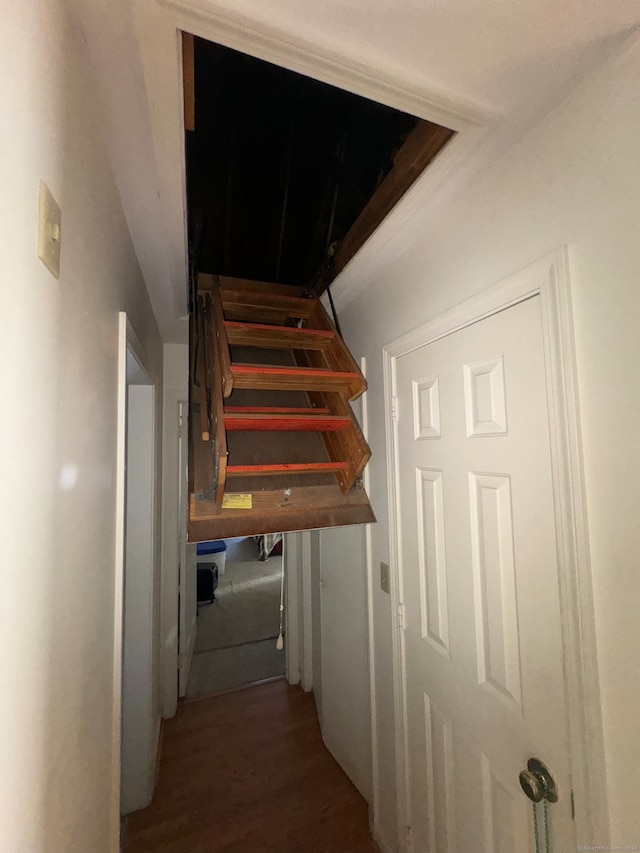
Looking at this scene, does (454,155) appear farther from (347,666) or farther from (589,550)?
(347,666)

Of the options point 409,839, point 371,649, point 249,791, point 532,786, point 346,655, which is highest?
point 532,786

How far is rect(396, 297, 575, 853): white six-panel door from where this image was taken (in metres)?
0.92

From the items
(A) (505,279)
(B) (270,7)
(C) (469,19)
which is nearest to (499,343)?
(A) (505,279)

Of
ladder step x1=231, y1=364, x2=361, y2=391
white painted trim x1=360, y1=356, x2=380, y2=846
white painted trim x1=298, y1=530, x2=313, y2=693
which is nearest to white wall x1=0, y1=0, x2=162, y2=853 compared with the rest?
ladder step x1=231, y1=364, x2=361, y2=391

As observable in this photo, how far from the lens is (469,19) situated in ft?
2.25

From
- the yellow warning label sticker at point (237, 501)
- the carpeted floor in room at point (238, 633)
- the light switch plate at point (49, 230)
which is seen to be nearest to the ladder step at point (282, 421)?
the yellow warning label sticker at point (237, 501)

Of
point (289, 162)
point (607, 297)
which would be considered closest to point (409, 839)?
point (607, 297)

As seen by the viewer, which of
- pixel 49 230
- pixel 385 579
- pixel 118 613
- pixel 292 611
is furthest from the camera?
pixel 292 611

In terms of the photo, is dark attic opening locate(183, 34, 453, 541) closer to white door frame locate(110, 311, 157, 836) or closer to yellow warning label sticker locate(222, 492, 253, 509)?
yellow warning label sticker locate(222, 492, 253, 509)

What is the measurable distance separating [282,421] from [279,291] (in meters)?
0.89

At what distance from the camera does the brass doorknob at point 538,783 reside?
875mm

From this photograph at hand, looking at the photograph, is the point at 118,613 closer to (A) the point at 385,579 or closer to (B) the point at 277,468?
(B) the point at 277,468

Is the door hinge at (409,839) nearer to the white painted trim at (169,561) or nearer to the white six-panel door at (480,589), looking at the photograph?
the white six-panel door at (480,589)

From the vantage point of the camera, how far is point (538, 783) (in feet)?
2.93
